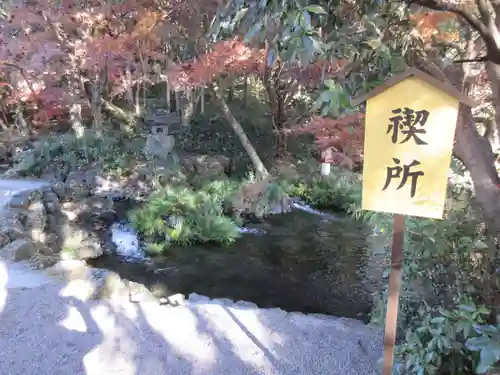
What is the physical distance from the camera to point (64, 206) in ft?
28.3

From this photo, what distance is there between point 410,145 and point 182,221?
6.29 m

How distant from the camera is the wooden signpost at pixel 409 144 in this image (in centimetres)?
201

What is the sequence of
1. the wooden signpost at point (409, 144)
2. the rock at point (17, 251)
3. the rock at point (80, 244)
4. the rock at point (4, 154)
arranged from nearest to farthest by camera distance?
the wooden signpost at point (409, 144), the rock at point (17, 251), the rock at point (80, 244), the rock at point (4, 154)

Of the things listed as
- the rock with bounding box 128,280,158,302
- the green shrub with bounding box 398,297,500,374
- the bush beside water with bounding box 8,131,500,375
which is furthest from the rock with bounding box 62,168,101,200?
the green shrub with bounding box 398,297,500,374

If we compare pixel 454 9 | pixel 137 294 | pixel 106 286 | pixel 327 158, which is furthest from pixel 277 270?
pixel 454 9

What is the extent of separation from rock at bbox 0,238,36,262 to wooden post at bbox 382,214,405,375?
4.61 metres

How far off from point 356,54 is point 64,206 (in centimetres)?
786

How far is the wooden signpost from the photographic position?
201 centimetres

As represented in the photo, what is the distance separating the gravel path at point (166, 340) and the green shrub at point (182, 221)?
327 centimetres

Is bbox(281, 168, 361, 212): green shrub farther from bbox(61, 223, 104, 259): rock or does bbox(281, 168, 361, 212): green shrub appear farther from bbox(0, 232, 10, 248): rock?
bbox(0, 232, 10, 248): rock

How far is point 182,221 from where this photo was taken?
26.1 ft

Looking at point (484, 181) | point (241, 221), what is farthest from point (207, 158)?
point (484, 181)

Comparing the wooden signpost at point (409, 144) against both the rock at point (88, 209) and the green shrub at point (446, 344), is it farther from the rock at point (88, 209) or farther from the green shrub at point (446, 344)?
the rock at point (88, 209)

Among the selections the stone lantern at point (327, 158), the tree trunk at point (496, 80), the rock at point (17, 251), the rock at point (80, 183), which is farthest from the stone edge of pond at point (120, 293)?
the stone lantern at point (327, 158)
